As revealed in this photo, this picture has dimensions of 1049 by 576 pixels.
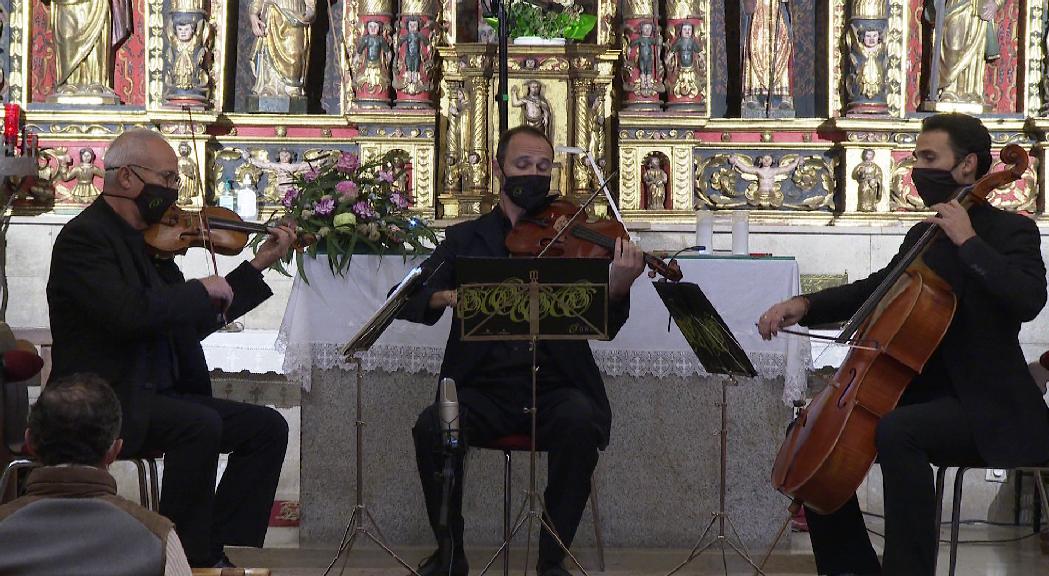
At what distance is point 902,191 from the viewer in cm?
825

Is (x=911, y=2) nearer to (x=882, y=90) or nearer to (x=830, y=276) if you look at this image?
(x=882, y=90)

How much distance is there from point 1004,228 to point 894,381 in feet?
2.17

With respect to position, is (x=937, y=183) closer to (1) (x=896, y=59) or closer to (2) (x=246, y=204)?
(1) (x=896, y=59)

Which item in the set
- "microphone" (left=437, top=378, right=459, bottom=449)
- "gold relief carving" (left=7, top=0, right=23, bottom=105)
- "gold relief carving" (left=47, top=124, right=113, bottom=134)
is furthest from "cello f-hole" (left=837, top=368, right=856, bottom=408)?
"gold relief carving" (left=7, top=0, right=23, bottom=105)

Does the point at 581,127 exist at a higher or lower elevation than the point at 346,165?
higher

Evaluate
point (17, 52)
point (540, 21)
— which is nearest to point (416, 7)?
point (540, 21)

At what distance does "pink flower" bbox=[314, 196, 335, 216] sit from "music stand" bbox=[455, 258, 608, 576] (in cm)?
116

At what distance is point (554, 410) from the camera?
4820 mm

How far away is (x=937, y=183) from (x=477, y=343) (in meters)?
1.69

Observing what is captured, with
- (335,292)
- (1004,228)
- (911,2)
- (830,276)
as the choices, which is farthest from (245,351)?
(911,2)

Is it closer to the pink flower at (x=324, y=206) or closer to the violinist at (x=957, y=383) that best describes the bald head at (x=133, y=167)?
the pink flower at (x=324, y=206)

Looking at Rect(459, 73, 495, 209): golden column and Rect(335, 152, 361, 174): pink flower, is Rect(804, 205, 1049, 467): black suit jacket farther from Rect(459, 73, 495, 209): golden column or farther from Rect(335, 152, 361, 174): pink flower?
Rect(459, 73, 495, 209): golden column

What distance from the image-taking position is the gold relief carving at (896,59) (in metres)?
8.16

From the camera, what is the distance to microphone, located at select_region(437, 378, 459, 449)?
4.60 meters
